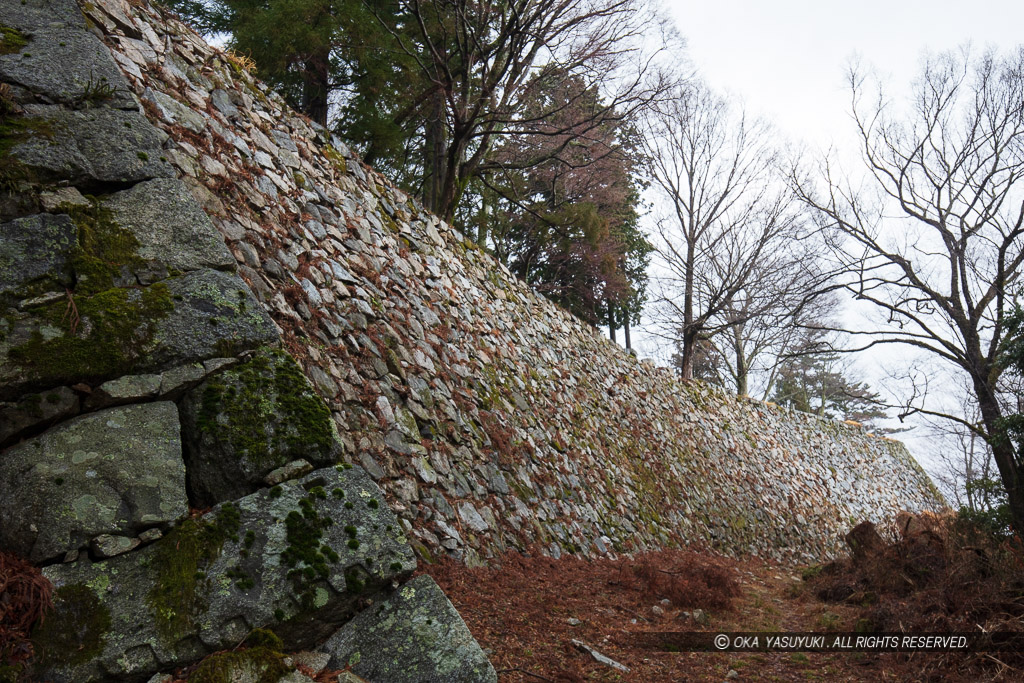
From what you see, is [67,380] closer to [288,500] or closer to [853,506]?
[288,500]

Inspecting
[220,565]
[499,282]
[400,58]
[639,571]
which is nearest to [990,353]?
[639,571]

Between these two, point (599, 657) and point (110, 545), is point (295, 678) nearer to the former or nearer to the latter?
point (110, 545)

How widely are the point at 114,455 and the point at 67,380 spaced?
1.72 feet

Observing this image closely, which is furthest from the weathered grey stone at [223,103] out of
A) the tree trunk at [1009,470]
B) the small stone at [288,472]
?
the tree trunk at [1009,470]

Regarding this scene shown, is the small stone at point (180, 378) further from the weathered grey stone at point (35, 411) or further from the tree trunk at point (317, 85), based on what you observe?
the tree trunk at point (317, 85)

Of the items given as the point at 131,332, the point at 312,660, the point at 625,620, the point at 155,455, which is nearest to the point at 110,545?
the point at 155,455

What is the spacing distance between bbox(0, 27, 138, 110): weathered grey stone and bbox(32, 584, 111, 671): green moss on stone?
329 centimetres

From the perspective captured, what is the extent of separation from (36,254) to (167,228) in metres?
0.74

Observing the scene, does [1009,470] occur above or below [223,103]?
below

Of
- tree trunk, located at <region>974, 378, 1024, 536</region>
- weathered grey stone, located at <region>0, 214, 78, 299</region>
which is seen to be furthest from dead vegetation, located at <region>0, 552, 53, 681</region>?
tree trunk, located at <region>974, 378, 1024, 536</region>

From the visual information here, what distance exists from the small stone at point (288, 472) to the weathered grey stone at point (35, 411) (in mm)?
1030

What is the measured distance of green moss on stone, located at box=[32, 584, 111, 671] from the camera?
99.7 inches

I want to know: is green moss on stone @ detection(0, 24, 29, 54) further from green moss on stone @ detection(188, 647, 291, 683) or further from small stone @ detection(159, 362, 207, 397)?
green moss on stone @ detection(188, 647, 291, 683)

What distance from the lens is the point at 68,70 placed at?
4344 mm
